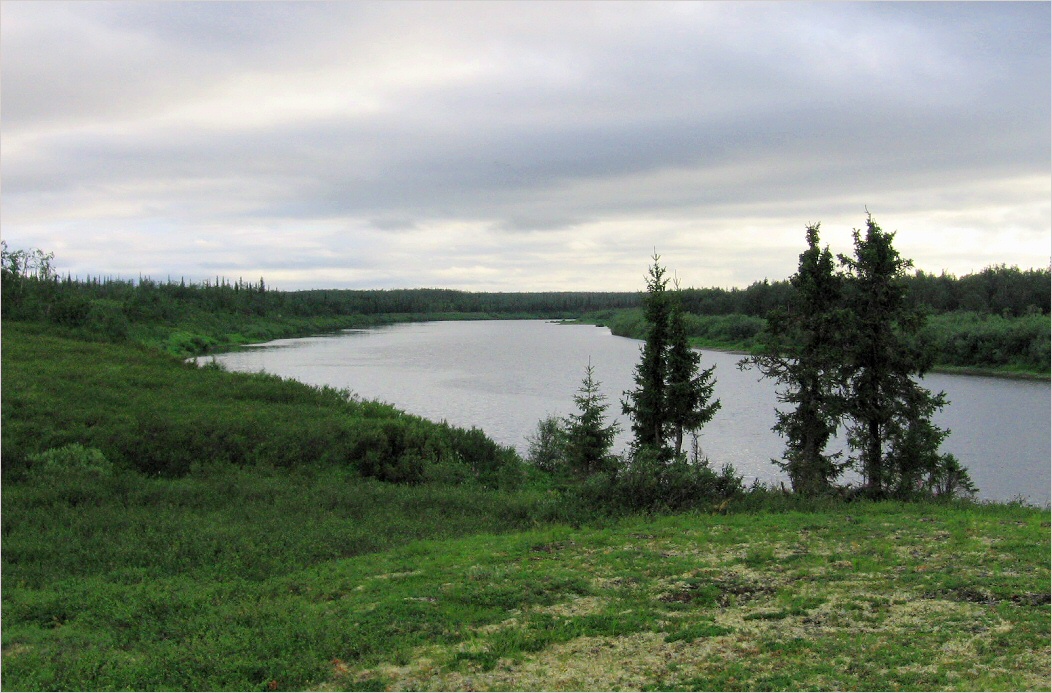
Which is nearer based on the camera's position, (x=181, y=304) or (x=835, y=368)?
(x=835, y=368)

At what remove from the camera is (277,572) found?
10.7 meters

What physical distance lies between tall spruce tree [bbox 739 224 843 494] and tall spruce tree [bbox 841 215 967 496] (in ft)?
1.86

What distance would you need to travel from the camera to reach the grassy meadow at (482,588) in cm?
668

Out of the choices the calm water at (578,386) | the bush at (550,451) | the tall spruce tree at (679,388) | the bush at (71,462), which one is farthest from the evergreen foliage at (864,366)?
the bush at (71,462)

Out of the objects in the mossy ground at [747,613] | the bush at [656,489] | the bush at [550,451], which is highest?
the mossy ground at [747,613]

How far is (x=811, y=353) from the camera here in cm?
2298

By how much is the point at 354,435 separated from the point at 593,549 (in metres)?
13.6

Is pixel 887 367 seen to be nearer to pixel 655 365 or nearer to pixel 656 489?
pixel 655 365

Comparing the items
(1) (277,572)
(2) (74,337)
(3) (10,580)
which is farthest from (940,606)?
(2) (74,337)

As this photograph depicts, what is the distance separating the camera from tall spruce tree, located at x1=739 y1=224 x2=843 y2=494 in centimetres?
2236

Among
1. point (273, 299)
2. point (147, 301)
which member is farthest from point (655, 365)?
point (273, 299)

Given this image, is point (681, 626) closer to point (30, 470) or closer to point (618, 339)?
point (30, 470)

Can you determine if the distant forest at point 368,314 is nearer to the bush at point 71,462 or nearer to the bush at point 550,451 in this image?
the bush at point 550,451

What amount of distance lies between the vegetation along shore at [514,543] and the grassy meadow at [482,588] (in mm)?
44
